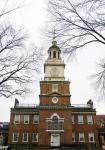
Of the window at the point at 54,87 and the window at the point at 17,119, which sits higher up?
the window at the point at 54,87

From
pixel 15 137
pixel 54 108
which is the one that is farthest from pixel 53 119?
pixel 15 137

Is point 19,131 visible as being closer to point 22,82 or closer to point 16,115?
point 16,115

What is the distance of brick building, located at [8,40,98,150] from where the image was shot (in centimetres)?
4088

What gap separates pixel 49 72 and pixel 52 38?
3276cm

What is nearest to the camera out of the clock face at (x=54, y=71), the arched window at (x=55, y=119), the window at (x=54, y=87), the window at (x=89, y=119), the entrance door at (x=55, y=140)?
the entrance door at (x=55, y=140)

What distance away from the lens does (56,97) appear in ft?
141

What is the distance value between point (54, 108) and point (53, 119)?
1.91m

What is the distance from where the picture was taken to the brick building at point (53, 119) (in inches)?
1609

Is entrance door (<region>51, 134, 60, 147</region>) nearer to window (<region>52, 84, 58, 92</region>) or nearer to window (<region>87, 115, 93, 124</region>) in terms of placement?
window (<region>52, 84, 58, 92</region>)

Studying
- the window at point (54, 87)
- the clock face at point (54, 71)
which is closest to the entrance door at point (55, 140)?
the window at point (54, 87)

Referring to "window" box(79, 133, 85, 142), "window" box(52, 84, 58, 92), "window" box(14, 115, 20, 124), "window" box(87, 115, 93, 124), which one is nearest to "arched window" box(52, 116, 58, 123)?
"window" box(52, 84, 58, 92)

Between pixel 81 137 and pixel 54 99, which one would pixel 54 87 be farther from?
pixel 81 137

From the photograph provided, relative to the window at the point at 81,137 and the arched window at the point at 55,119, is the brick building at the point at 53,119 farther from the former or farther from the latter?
the arched window at the point at 55,119

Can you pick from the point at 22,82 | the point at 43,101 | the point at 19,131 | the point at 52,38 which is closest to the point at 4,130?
the point at 19,131
